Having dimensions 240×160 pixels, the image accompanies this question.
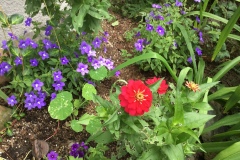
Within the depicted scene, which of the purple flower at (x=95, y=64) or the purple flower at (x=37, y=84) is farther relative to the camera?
the purple flower at (x=95, y=64)

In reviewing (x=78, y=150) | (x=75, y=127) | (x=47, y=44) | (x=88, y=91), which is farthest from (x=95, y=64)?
(x=78, y=150)

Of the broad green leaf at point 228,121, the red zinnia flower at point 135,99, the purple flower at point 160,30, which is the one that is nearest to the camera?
the red zinnia flower at point 135,99

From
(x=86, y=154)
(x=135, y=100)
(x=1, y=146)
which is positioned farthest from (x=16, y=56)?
(x=135, y=100)

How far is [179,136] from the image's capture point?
4.86ft

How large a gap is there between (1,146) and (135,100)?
1261 millimetres

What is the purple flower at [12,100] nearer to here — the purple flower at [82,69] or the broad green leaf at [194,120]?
the purple flower at [82,69]

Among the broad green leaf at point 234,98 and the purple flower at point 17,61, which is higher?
the purple flower at point 17,61

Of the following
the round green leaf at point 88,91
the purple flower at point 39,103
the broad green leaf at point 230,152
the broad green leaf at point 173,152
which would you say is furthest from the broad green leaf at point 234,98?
the purple flower at point 39,103

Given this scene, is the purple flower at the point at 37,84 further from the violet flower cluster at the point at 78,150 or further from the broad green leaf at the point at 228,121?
the broad green leaf at the point at 228,121

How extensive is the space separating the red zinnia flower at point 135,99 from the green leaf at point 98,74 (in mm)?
870

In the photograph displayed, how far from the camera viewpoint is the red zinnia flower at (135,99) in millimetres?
1292

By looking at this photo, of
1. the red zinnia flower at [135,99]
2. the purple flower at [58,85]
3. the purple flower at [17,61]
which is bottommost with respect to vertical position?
the purple flower at [58,85]

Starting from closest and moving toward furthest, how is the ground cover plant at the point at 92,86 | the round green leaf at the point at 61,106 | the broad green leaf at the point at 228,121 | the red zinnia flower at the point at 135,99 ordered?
the red zinnia flower at the point at 135,99 → the ground cover plant at the point at 92,86 → the round green leaf at the point at 61,106 → the broad green leaf at the point at 228,121

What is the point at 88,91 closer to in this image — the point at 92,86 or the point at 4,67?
the point at 92,86
